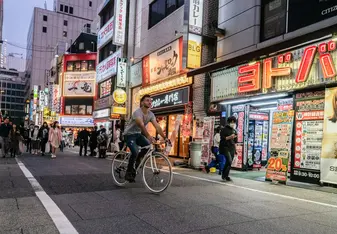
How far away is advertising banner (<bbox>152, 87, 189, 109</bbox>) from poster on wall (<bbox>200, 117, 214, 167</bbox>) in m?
3.04

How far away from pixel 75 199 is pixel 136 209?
4.09ft

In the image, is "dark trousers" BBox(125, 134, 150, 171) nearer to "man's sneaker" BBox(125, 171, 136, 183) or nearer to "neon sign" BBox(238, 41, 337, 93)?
A: "man's sneaker" BBox(125, 171, 136, 183)

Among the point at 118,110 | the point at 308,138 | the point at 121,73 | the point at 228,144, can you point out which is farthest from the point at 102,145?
the point at 308,138

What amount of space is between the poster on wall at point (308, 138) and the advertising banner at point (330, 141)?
0.21 m

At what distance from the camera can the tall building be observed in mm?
87000

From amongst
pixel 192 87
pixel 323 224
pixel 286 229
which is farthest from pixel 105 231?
pixel 192 87

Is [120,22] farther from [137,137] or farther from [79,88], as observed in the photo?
[79,88]

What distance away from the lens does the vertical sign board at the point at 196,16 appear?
14383mm

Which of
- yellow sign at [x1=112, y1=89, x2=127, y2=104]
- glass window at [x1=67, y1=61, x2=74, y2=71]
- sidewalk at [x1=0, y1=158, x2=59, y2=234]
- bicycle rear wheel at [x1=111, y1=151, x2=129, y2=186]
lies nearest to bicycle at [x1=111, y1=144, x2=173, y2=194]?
bicycle rear wheel at [x1=111, y1=151, x2=129, y2=186]

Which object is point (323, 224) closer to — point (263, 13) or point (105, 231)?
point (105, 231)

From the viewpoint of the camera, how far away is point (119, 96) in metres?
23.4

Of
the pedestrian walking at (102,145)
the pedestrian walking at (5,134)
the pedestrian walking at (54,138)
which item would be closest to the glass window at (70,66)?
the pedestrian walking at (54,138)

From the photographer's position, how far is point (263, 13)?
40.4 feet

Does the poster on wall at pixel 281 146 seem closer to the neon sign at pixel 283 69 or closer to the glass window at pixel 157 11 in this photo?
the neon sign at pixel 283 69
